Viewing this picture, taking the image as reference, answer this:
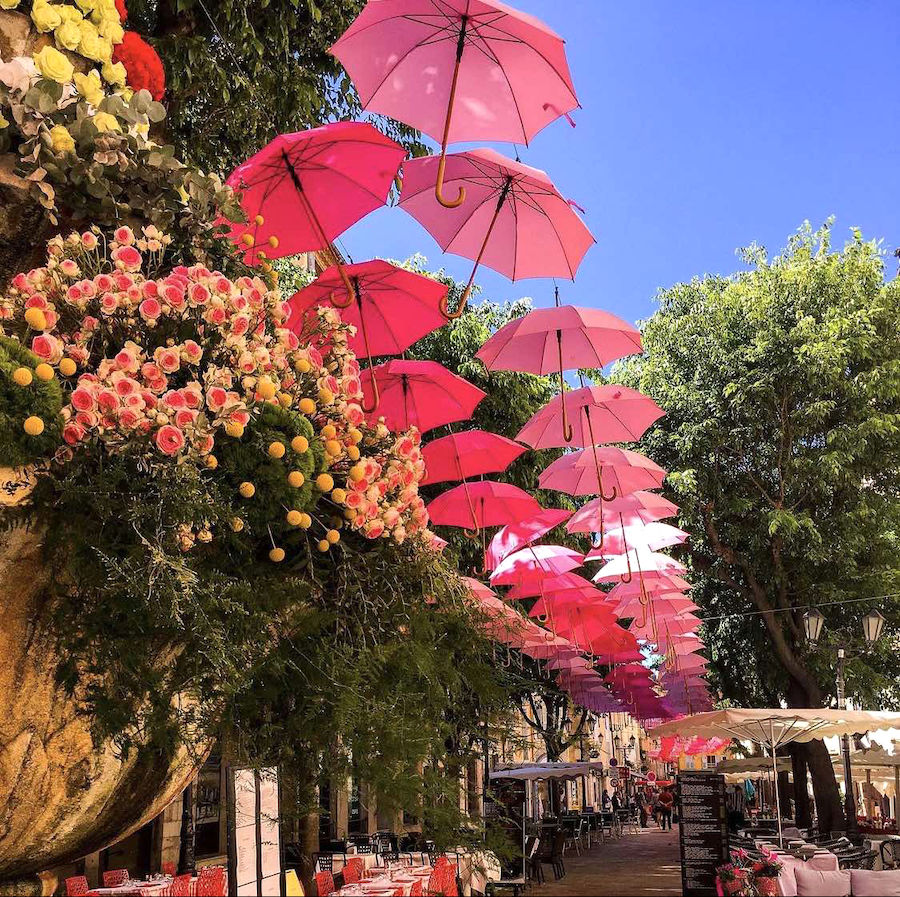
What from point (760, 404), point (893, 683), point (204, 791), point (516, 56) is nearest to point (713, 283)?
point (760, 404)

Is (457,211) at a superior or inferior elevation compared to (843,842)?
superior

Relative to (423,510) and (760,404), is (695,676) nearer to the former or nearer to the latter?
(760,404)

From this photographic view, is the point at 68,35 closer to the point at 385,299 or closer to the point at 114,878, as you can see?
the point at 385,299

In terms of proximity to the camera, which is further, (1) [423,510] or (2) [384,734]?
(1) [423,510]

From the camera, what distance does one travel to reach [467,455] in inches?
455

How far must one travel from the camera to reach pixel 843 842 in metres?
17.9

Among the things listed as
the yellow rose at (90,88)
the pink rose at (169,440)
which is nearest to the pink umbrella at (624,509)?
the yellow rose at (90,88)

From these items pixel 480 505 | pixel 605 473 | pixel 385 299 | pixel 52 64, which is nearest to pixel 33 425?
pixel 52 64

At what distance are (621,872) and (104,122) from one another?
22742 millimetres

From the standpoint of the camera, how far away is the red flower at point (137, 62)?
4.89m

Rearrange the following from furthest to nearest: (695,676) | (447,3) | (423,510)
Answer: (695,676) → (447,3) → (423,510)

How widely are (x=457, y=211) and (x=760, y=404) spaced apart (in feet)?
54.5

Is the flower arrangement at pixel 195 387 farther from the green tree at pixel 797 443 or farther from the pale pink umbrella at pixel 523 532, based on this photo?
the green tree at pixel 797 443

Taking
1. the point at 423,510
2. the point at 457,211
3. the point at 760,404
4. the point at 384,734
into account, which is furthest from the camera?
the point at 760,404
